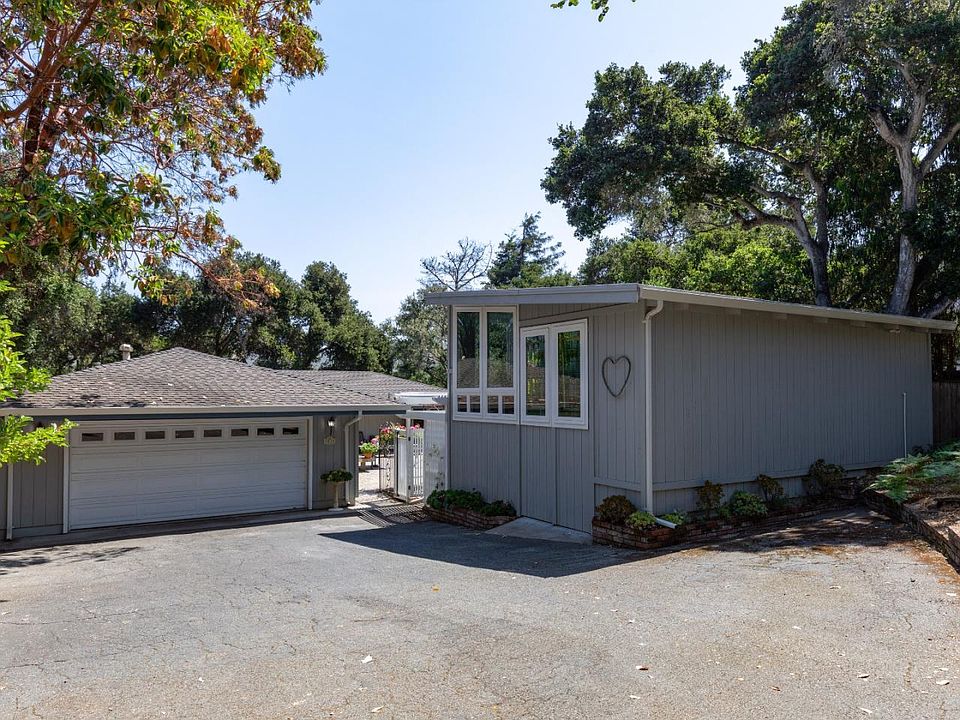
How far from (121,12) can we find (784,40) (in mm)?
13318

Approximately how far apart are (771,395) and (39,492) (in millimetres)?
11879

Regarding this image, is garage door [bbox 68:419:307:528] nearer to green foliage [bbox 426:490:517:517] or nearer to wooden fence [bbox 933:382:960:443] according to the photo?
green foliage [bbox 426:490:517:517]

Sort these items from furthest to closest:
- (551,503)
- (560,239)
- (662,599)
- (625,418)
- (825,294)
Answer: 1. (560,239)
2. (825,294)
3. (551,503)
4. (625,418)
5. (662,599)

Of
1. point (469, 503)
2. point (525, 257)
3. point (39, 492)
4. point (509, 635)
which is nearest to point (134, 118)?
point (39, 492)

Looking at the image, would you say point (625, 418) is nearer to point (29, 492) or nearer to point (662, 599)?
point (662, 599)

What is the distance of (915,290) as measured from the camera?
14570 mm

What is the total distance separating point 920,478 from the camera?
844 cm

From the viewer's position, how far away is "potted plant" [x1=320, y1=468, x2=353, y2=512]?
517 inches

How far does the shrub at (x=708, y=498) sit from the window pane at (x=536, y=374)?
8.14 feet

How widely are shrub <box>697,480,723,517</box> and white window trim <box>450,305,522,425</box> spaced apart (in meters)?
3.02

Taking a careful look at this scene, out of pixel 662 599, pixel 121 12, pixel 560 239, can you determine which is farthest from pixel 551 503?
pixel 560 239

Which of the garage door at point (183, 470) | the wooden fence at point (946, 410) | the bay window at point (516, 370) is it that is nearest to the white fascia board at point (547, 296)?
the bay window at point (516, 370)

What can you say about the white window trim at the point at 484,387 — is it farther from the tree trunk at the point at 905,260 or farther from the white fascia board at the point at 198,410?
the tree trunk at the point at 905,260

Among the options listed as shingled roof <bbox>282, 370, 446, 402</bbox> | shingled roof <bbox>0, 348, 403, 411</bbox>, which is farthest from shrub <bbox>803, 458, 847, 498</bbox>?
shingled roof <bbox>282, 370, 446, 402</bbox>
